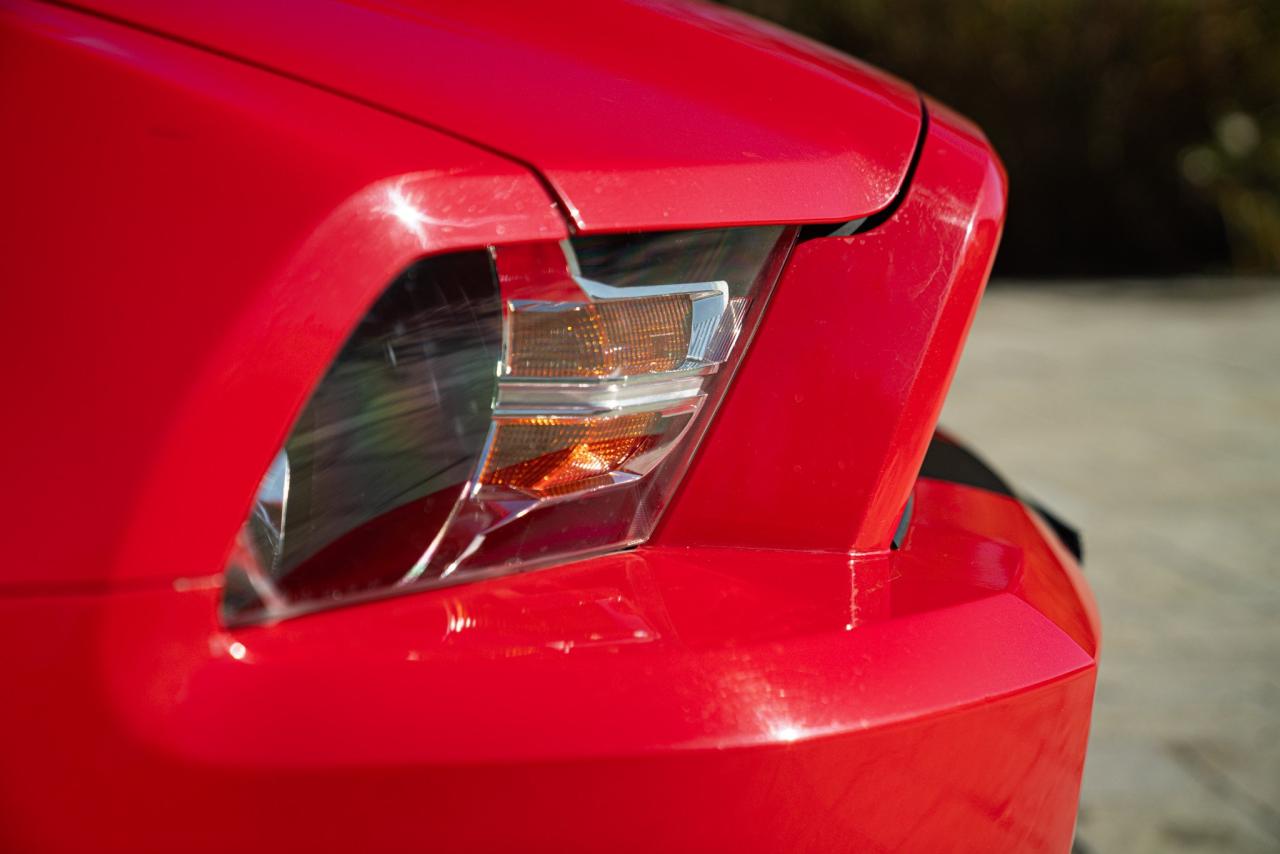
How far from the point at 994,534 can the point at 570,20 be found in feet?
2.04

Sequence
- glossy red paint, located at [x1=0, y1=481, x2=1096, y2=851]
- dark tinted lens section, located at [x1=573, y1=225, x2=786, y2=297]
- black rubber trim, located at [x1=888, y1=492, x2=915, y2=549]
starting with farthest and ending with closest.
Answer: black rubber trim, located at [x1=888, y1=492, x2=915, y2=549]
dark tinted lens section, located at [x1=573, y1=225, x2=786, y2=297]
glossy red paint, located at [x1=0, y1=481, x2=1096, y2=851]

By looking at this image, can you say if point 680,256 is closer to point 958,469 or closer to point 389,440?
point 389,440

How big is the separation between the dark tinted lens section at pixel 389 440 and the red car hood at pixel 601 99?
0.11 meters

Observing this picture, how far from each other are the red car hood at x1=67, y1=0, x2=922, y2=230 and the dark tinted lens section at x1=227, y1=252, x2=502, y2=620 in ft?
0.36

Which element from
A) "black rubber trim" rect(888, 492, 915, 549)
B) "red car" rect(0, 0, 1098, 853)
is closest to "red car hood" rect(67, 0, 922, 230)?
"red car" rect(0, 0, 1098, 853)

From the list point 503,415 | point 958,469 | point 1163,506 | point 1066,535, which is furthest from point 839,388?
point 1163,506

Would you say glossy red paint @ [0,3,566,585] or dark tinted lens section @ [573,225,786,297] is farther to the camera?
dark tinted lens section @ [573,225,786,297]

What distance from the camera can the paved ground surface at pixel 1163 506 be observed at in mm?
2371

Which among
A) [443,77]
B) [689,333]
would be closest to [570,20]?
[443,77]

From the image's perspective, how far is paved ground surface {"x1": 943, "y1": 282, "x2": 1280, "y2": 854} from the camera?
2371mm

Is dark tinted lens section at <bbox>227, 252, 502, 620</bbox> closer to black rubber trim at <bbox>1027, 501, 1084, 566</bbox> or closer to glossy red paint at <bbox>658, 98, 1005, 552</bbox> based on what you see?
glossy red paint at <bbox>658, 98, 1005, 552</bbox>

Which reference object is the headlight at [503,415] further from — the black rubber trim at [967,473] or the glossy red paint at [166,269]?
the black rubber trim at [967,473]

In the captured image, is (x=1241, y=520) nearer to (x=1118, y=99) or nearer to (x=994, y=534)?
(x=994, y=534)

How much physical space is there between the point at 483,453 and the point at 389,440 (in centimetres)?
7
